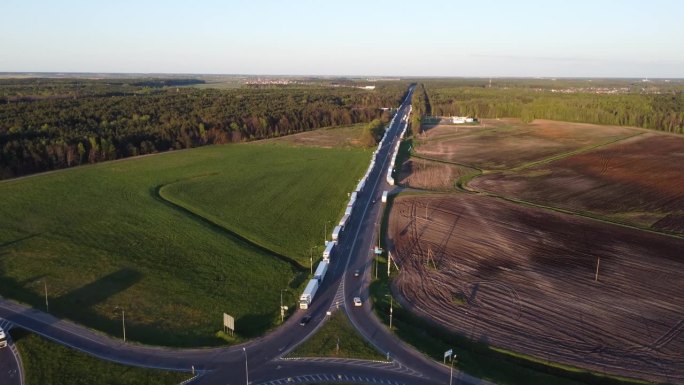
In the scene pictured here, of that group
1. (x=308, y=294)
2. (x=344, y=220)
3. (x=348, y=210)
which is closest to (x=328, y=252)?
(x=308, y=294)

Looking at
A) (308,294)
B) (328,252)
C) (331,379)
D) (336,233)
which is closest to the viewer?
(331,379)

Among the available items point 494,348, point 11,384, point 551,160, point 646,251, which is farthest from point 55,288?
point 551,160

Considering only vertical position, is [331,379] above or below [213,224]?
below

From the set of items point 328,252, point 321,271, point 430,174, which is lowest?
point 321,271

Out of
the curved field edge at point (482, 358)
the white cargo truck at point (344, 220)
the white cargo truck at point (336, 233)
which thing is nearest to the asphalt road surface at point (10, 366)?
the curved field edge at point (482, 358)

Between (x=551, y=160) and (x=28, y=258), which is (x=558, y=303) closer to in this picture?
(x=28, y=258)

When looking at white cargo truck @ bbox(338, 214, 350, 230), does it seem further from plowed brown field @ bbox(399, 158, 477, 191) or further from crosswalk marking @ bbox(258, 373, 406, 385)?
crosswalk marking @ bbox(258, 373, 406, 385)

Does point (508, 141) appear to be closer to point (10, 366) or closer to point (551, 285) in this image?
point (551, 285)
